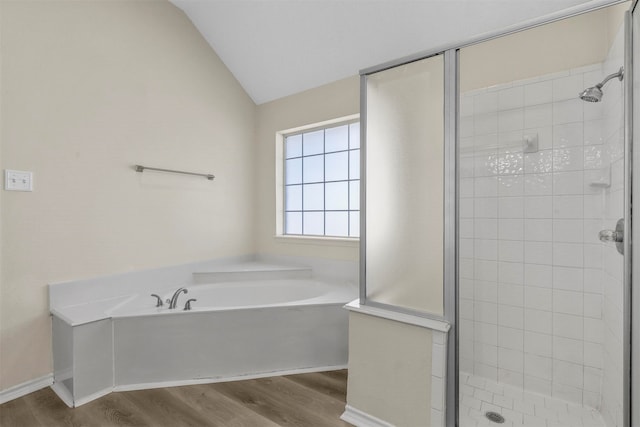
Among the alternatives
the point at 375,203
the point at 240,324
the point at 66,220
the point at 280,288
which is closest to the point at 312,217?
the point at 280,288

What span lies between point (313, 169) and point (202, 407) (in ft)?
7.42

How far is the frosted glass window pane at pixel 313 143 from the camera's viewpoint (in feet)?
10.8

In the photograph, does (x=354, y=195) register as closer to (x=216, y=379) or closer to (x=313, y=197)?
(x=313, y=197)

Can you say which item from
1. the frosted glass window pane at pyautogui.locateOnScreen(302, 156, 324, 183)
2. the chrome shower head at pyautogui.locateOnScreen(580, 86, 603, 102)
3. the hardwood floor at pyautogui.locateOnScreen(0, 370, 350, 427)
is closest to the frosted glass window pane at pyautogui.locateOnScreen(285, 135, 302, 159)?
the frosted glass window pane at pyautogui.locateOnScreen(302, 156, 324, 183)

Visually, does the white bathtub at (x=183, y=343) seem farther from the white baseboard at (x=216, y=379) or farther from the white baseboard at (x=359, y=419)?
the white baseboard at (x=359, y=419)

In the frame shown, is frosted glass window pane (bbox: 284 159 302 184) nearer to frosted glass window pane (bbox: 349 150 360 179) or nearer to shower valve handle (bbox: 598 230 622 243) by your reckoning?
frosted glass window pane (bbox: 349 150 360 179)

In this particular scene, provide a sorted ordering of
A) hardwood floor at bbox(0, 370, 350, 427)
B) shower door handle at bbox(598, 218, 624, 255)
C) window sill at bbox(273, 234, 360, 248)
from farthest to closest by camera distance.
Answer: window sill at bbox(273, 234, 360, 248)
hardwood floor at bbox(0, 370, 350, 427)
shower door handle at bbox(598, 218, 624, 255)

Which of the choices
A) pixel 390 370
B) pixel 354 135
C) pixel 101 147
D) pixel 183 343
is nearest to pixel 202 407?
pixel 183 343

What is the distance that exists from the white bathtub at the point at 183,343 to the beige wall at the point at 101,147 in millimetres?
277

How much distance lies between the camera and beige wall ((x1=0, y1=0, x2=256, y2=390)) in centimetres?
190

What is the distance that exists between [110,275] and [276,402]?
1476mm

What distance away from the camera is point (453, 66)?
1393 millimetres

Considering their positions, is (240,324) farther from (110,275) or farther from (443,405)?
(443,405)

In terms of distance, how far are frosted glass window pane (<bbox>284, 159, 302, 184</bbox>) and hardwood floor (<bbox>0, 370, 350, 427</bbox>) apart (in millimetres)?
2030
